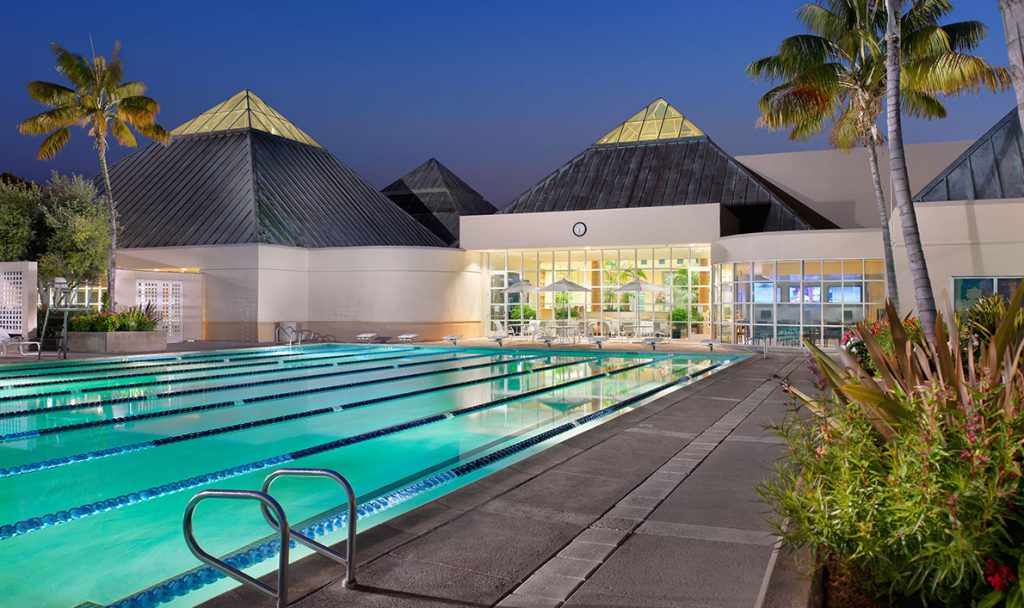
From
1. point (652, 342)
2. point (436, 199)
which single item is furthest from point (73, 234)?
point (436, 199)

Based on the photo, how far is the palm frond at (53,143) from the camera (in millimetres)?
22656

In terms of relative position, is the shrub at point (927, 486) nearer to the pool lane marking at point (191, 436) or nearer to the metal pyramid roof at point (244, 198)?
the pool lane marking at point (191, 436)

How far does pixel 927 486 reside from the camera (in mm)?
2842

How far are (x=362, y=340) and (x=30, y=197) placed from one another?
11802 mm

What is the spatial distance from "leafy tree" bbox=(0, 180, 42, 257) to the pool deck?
78.6ft

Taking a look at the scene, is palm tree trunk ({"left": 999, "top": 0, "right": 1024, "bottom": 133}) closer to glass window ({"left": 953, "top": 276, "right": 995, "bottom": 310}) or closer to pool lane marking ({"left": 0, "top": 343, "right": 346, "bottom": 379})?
glass window ({"left": 953, "top": 276, "right": 995, "bottom": 310})

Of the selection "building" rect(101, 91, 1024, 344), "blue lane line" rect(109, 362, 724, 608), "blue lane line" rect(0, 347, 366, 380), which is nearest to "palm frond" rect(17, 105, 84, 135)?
"building" rect(101, 91, 1024, 344)

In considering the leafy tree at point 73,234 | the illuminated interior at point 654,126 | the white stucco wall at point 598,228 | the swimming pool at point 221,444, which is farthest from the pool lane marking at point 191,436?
the illuminated interior at point 654,126

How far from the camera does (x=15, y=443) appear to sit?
28.8 ft

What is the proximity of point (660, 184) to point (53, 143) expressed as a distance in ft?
68.5

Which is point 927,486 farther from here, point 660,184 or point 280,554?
point 660,184

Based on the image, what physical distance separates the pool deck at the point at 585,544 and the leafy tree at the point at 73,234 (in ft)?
77.3

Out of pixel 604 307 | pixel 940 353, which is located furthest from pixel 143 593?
pixel 604 307

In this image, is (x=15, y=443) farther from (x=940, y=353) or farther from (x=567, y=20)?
(x=567, y=20)
